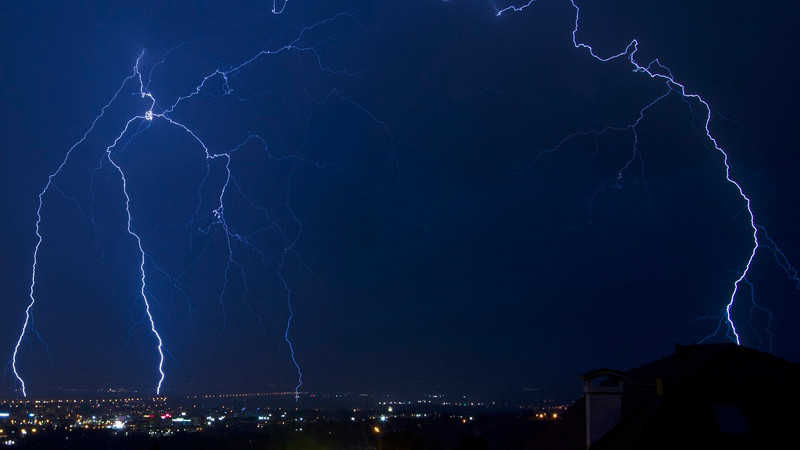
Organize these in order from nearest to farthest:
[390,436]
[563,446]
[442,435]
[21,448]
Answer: [563,446], [390,436], [21,448], [442,435]

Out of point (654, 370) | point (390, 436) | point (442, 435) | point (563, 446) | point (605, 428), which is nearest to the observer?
point (605, 428)

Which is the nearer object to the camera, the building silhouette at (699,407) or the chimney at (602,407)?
the building silhouette at (699,407)

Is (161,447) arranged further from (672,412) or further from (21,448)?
(672,412)

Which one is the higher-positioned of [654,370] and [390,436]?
[654,370]

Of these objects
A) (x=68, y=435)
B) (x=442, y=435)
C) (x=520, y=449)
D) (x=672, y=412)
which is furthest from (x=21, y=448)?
(x=672, y=412)

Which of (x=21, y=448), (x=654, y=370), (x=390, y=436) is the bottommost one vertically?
(x=21, y=448)

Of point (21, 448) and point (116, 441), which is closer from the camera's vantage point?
point (21, 448)

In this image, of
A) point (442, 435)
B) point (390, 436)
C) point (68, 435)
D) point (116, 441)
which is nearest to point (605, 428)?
point (390, 436)

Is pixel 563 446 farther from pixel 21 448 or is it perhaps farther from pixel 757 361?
pixel 21 448

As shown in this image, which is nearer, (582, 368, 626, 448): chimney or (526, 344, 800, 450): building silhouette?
(526, 344, 800, 450): building silhouette
